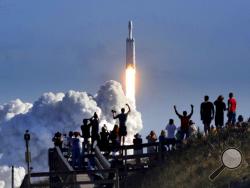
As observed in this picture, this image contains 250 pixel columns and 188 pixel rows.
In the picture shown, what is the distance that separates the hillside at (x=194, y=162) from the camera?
52031 millimetres

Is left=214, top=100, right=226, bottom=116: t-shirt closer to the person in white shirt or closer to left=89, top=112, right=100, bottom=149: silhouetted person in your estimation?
the person in white shirt

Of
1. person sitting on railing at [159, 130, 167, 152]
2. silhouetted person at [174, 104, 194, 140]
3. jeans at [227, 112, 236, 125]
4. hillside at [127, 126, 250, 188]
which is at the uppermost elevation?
jeans at [227, 112, 236, 125]

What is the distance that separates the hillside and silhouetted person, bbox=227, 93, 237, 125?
2.01ft

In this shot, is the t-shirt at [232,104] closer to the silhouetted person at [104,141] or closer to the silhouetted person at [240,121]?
the silhouetted person at [240,121]

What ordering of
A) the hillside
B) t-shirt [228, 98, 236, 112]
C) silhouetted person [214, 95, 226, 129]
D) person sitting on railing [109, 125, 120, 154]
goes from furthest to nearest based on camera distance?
person sitting on railing [109, 125, 120, 154] < t-shirt [228, 98, 236, 112] < silhouetted person [214, 95, 226, 129] < the hillside

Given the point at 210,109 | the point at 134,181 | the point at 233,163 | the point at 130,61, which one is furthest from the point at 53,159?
the point at 130,61

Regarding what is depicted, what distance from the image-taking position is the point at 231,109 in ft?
177

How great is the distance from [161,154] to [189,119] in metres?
2.24

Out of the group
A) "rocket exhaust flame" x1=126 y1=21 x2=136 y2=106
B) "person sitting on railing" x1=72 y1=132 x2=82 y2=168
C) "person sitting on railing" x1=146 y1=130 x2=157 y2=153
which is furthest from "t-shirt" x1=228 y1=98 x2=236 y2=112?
"rocket exhaust flame" x1=126 y1=21 x2=136 y2=106

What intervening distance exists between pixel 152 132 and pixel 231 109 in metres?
5.40

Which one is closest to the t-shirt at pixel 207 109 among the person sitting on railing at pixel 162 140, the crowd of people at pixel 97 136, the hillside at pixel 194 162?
the hillside at pixel 194 162

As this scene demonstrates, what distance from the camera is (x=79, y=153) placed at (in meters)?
53.0

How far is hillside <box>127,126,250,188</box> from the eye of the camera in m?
52.0

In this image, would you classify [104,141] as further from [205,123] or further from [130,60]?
[130,60]
